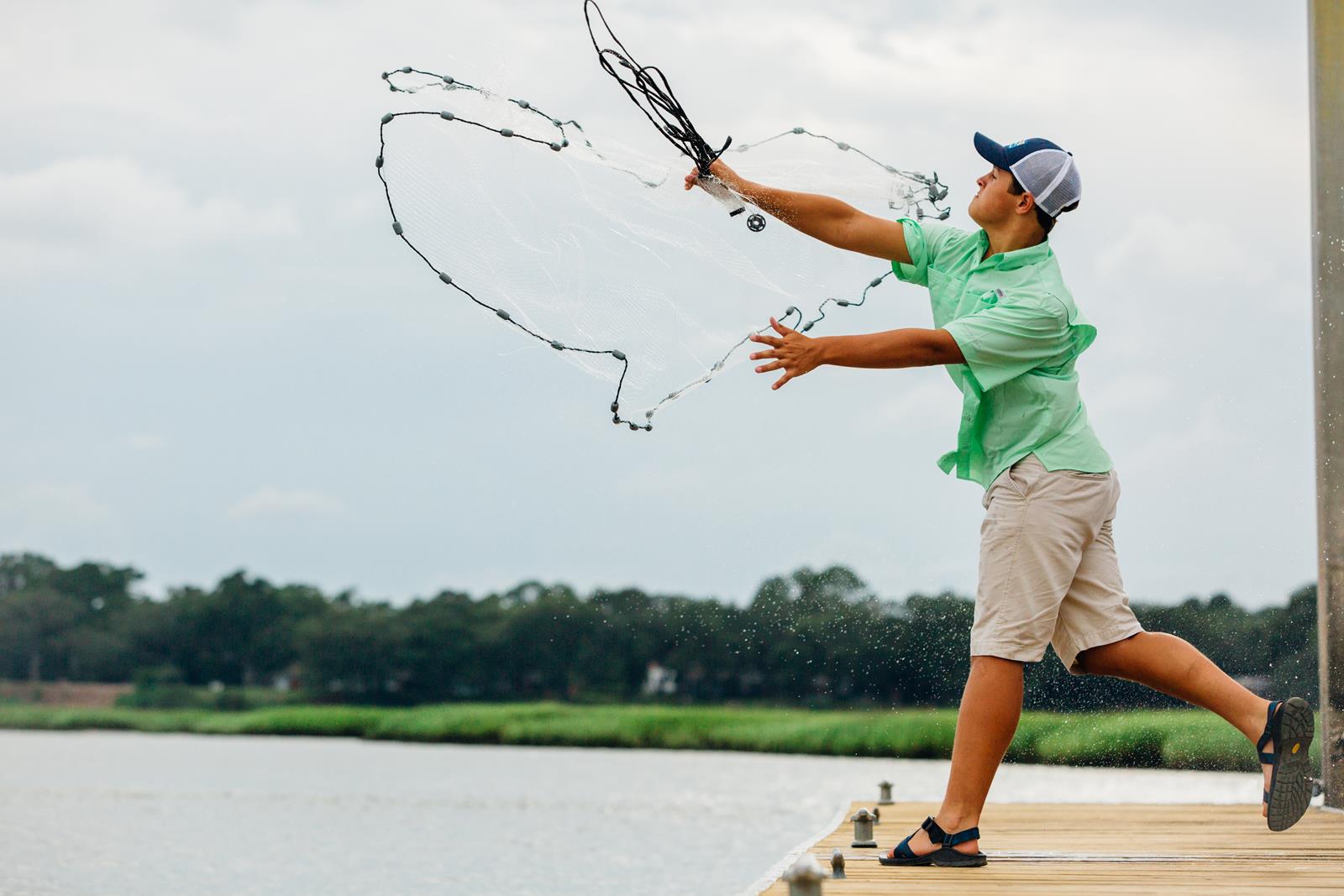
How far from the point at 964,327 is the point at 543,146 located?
144cm

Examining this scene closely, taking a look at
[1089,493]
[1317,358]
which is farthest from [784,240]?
[1317,358]

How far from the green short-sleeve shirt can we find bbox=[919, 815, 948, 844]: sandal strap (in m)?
0.93

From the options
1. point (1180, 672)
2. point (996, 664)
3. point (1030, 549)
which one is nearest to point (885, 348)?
point (1030, 549)

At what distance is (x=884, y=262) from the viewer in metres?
4.25

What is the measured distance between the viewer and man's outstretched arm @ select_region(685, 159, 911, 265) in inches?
159

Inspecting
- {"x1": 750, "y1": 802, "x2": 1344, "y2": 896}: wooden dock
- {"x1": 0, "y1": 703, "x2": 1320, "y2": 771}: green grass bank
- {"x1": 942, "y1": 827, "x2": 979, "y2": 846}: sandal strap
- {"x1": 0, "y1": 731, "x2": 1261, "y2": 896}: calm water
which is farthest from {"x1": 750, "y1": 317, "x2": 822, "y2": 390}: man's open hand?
{"x1": 0, "y1": 703, "x2": 1320, "y2": 771}: green grass bank

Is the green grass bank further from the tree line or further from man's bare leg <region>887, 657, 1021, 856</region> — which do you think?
man's bare leg <region>887, 657, 1021, 856</region>

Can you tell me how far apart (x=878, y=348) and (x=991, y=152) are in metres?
0.80

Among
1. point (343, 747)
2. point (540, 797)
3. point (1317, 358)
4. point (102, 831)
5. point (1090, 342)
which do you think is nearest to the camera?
point (1090, 342)

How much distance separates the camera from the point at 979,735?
12.1ft

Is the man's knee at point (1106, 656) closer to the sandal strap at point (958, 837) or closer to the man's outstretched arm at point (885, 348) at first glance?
the sandal strap at point (958, 837)

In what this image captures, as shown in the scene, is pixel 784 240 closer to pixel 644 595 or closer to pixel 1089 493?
pixel 1089 493

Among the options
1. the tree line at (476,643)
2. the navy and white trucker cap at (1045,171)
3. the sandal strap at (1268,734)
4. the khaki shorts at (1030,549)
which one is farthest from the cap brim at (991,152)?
the tree line at (476,643)

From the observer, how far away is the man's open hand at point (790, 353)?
3416 millimetres
